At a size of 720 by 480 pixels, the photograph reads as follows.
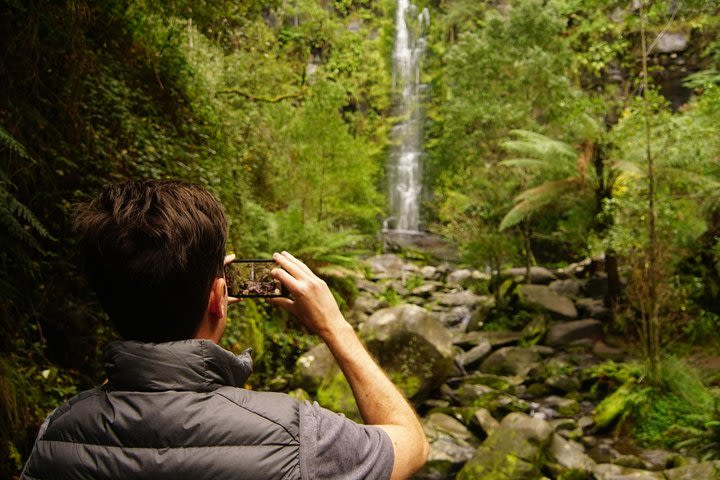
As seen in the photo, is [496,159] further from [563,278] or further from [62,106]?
[62,106]

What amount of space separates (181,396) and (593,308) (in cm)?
944

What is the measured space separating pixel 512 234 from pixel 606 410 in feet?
24.8

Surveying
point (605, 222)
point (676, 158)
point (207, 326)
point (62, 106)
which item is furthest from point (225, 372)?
point (605, 222)

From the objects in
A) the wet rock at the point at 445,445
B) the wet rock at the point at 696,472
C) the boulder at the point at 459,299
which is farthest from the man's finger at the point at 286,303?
the boulder at the point at 459,299

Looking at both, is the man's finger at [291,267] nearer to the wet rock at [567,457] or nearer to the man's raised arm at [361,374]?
the man's raised arm at [361,374]

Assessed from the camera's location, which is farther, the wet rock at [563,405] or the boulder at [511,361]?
the boulder at [511,361]

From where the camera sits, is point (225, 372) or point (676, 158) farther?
point (676, 158)

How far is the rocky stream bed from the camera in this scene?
4.55 metres

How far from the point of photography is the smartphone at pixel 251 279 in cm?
134

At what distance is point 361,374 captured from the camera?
1071 mm

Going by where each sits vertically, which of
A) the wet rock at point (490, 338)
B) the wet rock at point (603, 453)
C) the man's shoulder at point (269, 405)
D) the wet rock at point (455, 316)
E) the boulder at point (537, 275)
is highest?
the man's shoulder at point (269, 405)

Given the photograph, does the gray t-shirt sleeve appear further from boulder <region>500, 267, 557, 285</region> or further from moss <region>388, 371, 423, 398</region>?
boulder <region>500, 267, 557, 285</region>

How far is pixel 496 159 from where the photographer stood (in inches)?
503

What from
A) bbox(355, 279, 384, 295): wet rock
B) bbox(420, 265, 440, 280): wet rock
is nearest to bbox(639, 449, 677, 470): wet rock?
bbox(355, 279, 384, 295): wet rock
